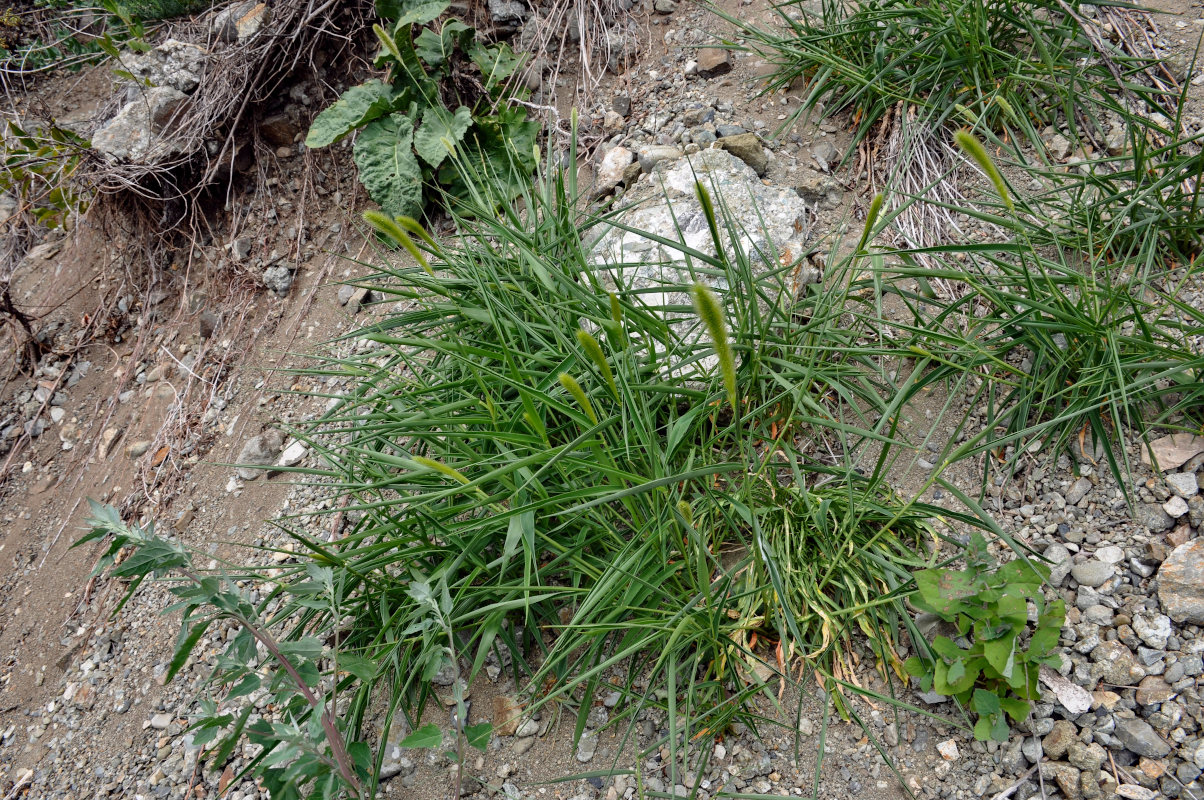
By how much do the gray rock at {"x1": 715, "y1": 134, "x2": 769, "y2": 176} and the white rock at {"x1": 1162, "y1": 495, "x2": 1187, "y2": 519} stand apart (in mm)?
1538

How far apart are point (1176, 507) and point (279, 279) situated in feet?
10.4

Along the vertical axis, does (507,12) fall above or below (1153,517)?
above

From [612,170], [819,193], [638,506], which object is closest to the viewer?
[638,506]

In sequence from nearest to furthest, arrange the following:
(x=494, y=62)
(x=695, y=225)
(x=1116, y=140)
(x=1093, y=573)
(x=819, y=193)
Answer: (x=1093, y=573) < (x=1116, y=140) < (x=695, y=225) < (x=819, y=193) < (x=494, y=62)

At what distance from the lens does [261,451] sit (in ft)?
8.91

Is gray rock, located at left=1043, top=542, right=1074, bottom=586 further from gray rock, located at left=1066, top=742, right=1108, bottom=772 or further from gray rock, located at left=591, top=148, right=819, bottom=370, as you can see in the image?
gray rock, located at left=591, top=148, right=819, bottom=370

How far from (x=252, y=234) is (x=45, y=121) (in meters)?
1.69

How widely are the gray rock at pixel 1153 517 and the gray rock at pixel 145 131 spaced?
3.77 m

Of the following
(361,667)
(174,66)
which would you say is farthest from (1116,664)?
(174,66)

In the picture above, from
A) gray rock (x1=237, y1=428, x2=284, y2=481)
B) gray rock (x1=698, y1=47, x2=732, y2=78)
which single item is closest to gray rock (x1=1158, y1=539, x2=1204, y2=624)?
gray rock (x1=698, y1=47, x2=732, y2=78)

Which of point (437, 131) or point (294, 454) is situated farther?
point (437, 131)

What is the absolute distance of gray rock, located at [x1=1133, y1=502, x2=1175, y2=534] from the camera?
1649 millimetres

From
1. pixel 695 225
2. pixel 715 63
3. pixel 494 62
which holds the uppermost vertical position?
pixel 494 62

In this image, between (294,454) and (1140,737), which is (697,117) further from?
(1140,737)
